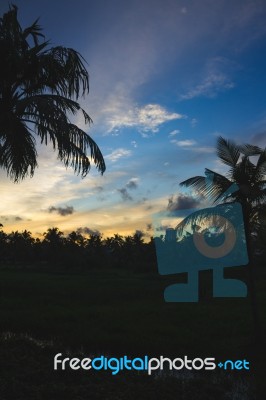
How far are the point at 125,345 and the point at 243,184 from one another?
665cm

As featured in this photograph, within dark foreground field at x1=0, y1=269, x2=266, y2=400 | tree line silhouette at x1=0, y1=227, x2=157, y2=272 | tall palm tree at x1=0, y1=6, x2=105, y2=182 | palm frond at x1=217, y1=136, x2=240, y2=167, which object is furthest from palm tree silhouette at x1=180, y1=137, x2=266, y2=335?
tree line silhouette at x1=0, y1=227, x2=157, y2=272

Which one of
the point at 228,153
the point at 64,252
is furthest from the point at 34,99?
the point at 64,252

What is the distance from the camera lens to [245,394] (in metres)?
7.24

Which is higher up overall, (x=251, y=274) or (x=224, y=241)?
(x=224, y=241)

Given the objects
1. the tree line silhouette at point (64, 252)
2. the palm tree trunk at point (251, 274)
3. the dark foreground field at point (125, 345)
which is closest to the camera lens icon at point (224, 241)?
the palm tree trunk at point (251, 274)

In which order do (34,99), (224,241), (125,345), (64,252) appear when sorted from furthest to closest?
(64,252) < (224,241) < (125,345) < (34,99)

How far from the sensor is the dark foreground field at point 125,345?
6270 mm

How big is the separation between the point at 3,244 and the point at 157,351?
290ft

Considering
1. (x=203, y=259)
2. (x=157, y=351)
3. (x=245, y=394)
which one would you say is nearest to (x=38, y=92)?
(x=245, y=394)

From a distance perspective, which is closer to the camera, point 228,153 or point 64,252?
point 228,153

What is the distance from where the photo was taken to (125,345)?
12.1 metres

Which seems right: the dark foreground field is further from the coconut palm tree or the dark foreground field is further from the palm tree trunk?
the coconut palm tree

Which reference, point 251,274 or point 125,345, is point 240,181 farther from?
point 125,345

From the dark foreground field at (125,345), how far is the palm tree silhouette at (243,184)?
2821 millimetres
